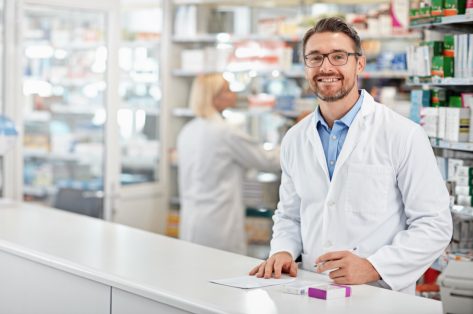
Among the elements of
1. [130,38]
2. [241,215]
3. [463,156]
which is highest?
[130,38]

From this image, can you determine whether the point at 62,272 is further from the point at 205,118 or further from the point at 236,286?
the point at 205,118

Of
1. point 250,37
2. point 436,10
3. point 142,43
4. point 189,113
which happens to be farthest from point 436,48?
point 142,43

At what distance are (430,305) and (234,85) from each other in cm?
481

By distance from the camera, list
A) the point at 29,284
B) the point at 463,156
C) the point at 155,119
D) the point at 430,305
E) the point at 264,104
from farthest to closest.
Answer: the point at 155,119, the point at 264,104, the point at 463,156, the point at 29,284, the point at 430,305

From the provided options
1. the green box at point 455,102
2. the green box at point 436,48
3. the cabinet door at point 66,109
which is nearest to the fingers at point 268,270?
the green box at point 455,102

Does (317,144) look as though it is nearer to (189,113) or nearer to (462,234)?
(462,234)

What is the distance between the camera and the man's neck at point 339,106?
10.3 ft

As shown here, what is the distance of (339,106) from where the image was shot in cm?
316

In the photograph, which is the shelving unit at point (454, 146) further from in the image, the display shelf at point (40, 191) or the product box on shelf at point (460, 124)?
the display shelf at point (40, 191)

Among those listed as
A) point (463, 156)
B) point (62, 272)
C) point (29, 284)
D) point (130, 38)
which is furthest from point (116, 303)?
point (130, 38)

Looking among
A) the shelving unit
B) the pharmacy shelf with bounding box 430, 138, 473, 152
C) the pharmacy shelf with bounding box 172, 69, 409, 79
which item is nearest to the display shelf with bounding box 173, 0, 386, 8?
the pharmacy shelf with bounding box 172, 69, 409, 79

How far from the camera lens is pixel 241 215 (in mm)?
6262

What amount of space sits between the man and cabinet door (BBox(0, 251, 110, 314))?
0.67 metres

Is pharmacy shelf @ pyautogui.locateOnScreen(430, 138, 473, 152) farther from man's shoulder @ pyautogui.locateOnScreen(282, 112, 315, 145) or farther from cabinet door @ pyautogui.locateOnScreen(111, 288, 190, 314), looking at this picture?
cabinet door @ pyautogui.locateOnScreen(111, 288, 190, 314)
